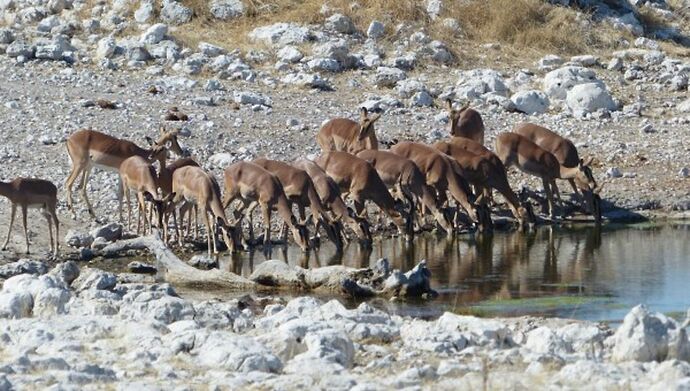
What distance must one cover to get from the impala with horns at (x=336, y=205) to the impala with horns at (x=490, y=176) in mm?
2364

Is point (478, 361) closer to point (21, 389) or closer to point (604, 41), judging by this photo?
point (21, 389)

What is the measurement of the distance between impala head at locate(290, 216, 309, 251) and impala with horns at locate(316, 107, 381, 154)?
3.55 metres

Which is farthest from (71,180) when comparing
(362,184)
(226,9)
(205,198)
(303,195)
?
(226,9)

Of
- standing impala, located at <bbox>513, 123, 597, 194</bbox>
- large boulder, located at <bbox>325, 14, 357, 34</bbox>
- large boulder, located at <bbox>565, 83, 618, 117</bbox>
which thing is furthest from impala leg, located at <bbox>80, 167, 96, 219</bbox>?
large boulder, located at <bbox>325, 14, 357, 34</bbox>

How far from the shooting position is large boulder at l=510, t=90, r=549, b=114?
2659 cm

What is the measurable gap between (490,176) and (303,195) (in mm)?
3303

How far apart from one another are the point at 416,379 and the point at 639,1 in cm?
2491

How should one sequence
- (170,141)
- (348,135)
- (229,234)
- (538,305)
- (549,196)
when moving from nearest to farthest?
(538,305) < (229,234) < (549,196) < (170,141) < (348,135)

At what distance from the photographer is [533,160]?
22109mm

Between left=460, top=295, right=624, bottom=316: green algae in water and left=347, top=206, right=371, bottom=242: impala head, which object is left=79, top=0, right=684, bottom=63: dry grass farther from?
left=460, top=295, right=624, bottom=316: green algae in water

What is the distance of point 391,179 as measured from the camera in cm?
2084

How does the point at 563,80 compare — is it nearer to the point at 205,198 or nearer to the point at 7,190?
the point at 205,198

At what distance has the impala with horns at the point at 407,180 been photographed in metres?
20.6

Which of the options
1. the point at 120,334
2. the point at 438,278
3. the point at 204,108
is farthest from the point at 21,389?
the point at 204,108
